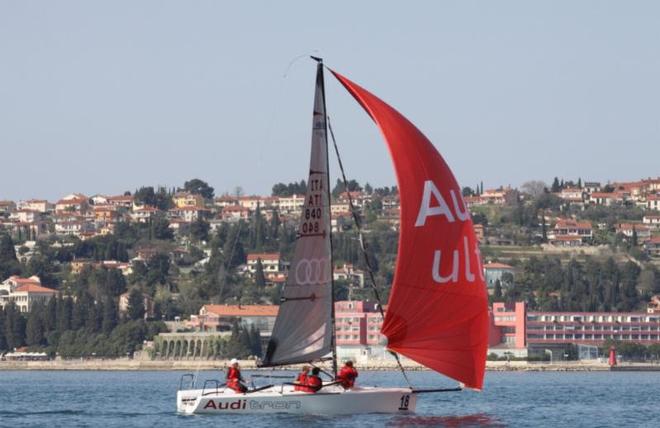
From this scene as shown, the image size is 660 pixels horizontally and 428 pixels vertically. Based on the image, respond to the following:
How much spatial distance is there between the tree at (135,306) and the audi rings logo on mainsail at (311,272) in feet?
372

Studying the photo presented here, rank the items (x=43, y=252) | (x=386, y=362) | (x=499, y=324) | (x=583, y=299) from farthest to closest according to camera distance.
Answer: (x=43, y=252), (x=583, y=299), (x=499, y=324), (x=386, y=362)

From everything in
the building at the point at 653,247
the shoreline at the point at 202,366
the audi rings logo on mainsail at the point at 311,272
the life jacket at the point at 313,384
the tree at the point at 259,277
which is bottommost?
the shoreline at the point at 202,366

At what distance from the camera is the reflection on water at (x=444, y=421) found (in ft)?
111

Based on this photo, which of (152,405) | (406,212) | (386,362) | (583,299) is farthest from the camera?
(583,299)

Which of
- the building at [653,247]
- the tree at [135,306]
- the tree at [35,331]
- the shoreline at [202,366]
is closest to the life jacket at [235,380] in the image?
the shoreline at [202,366]

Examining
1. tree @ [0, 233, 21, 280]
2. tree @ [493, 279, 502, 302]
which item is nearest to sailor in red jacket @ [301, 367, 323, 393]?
tree @ [493, 279, 502, 302]

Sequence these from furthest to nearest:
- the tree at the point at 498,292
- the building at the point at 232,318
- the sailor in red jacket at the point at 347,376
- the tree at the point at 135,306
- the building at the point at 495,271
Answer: the building at the point at 495,271 < the tree at the point at 498,292 < the tree at the point at 135,306 < the building at the point at 232,318 < the sailor in red jacket at the point at 347,376

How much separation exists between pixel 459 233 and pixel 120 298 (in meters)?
128

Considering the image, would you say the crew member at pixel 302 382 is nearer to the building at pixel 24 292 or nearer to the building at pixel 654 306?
the building at pixel 654 306

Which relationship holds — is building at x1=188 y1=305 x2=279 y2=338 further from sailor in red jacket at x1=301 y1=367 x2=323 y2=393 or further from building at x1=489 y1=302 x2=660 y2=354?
sailor in red jacket at x1=301 y1=367 x2=323 y2=393

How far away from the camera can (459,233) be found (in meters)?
34.2

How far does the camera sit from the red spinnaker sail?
1329 inches

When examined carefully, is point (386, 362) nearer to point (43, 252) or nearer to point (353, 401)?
point (43, 252)

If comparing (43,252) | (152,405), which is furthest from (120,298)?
(152,405)
